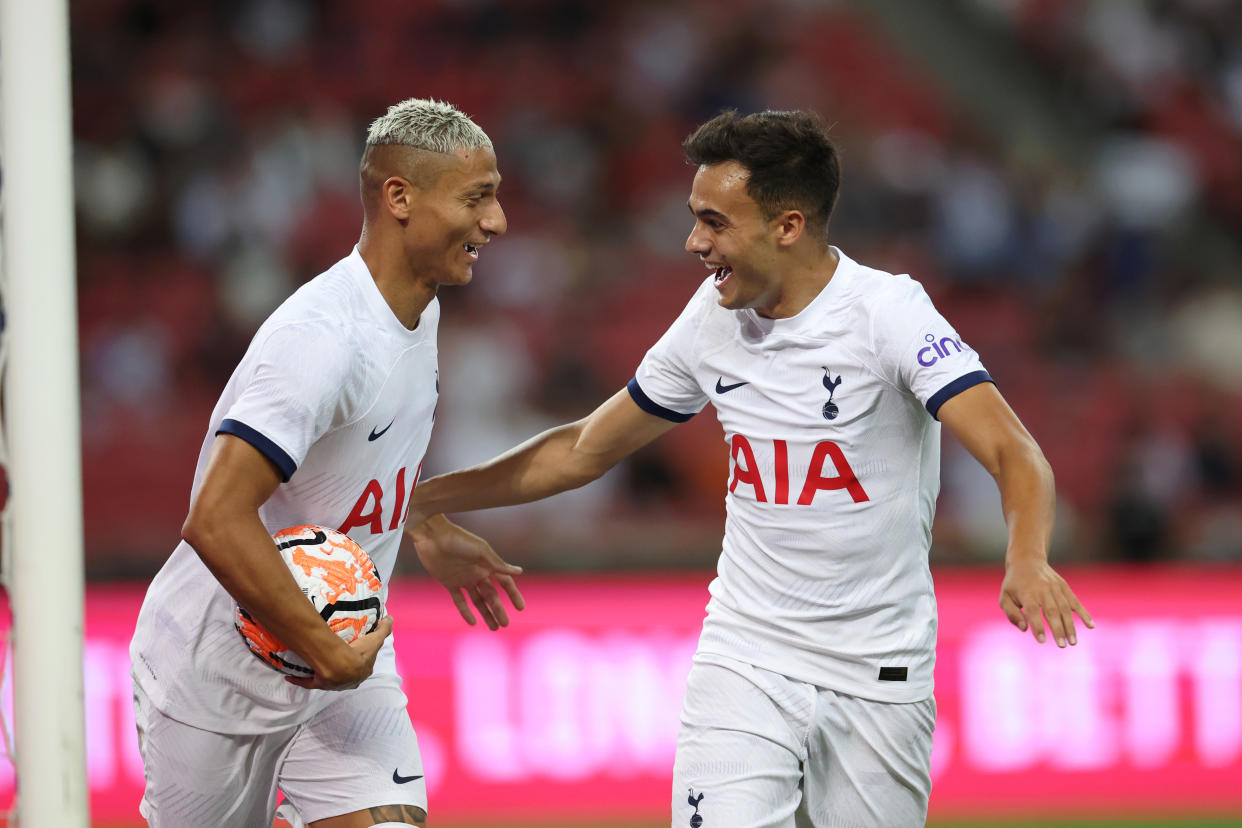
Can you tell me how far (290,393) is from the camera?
11.3ft

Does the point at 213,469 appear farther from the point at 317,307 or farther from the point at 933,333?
the point at 933,333

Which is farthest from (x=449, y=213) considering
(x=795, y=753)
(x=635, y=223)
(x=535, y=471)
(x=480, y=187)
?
(x=635, y=223)

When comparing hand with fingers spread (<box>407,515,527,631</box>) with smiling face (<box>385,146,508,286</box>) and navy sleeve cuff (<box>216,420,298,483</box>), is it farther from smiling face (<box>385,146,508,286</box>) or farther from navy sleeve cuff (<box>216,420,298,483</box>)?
navy sleeve cuff (<box>216,420,298,483</box>)

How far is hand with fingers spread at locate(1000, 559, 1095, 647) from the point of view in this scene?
333cm

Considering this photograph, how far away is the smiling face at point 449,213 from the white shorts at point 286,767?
1105mm

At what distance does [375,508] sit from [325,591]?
0.42 meters

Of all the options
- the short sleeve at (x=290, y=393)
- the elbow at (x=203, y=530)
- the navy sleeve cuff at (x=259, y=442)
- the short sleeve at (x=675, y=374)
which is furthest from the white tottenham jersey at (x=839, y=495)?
the elbow at (x=203, y=530)

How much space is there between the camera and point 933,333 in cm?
383

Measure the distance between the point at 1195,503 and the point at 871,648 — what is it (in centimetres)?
729

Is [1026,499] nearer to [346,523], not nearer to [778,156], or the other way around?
[778,156]

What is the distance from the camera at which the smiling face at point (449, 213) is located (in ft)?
12.6

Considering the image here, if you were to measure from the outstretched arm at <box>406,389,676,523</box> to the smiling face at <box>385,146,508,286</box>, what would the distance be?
2.70ft

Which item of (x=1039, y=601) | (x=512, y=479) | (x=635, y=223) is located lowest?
(x=1039, y=601)

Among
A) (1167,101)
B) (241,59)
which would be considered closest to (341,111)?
(241,59)
